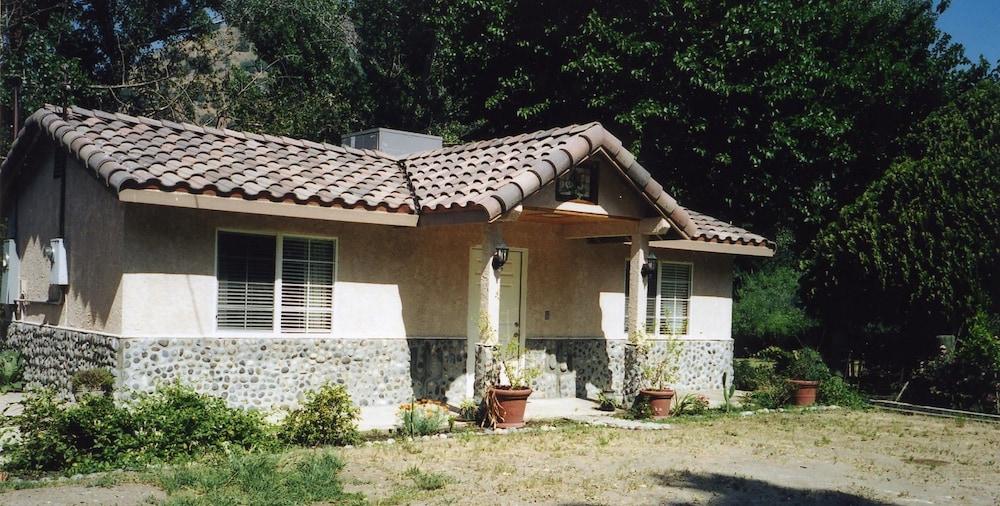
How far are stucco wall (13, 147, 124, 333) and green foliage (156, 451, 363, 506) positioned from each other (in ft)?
12.2

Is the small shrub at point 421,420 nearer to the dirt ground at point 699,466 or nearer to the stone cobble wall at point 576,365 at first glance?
the dirt ground at point 699,466

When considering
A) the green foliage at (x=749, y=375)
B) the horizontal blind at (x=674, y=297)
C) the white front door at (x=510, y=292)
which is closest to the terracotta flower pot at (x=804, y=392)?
the green foliage at (x=749, y=375)

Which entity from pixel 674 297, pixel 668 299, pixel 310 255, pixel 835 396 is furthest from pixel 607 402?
pixel 310 255

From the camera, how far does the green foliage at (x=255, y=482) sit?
24.4ft

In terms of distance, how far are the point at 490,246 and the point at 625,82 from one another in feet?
33.2

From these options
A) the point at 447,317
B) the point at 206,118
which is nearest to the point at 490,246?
the point at 447,317

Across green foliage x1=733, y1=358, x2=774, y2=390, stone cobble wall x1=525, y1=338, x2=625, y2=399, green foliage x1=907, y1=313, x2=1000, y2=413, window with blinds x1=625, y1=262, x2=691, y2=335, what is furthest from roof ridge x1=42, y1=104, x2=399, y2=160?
green foliage x1=907, y1=313, x2=1000, y2=413

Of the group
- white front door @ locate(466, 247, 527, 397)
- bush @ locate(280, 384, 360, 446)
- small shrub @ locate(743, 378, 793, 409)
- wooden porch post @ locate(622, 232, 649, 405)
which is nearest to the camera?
bush @ locate(280, 384, 360, 446)

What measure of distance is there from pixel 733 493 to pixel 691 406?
238 inches

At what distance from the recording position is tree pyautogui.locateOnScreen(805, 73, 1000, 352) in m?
16.6

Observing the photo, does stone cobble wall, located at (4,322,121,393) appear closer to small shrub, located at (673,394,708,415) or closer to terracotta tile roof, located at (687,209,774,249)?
small shrub, located at (673,394,708,415)

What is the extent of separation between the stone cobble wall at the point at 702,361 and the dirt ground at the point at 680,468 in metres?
4.06

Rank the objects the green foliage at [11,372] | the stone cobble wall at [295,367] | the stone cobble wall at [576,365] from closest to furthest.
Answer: the stone cobble wall at [295,367]
the green foliage at [11,372]
the stone cobble wall at [576,365]

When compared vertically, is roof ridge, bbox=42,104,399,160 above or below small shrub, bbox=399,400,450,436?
above
